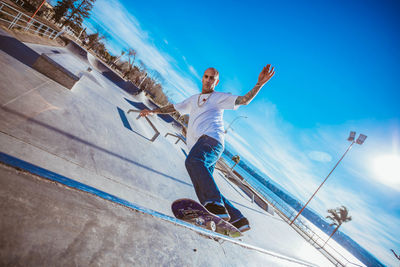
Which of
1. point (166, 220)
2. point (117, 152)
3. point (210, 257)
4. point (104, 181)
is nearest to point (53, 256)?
point (166, 220)

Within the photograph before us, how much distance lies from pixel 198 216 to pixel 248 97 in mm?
1653

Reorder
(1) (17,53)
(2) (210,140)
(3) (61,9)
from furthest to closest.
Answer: (3) (61,9) → (1) (17,53) → (2) (210,140)

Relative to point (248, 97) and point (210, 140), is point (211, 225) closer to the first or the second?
point (210, 140)

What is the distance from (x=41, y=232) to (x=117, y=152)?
2.78 meters

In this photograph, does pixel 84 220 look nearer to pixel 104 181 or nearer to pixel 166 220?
pixel 166 220

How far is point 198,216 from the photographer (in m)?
1.75

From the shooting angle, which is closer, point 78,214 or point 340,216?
point 78,214

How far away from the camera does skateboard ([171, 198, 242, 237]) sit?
1722 millimetres

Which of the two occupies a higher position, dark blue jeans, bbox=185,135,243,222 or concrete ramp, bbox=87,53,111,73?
dark blue jeans, bbox=185,135,243,222

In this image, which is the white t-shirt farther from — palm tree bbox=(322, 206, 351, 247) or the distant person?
palm tree bbox=(322, 206, 351, 247)

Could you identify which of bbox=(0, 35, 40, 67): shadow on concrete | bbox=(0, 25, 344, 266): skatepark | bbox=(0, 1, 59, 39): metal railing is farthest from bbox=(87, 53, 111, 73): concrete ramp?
bbox=(0, 25, 344, 266): skatepark

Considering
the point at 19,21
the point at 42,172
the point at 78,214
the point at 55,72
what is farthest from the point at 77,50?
the point at 78,214

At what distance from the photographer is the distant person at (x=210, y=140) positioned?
1.79 m

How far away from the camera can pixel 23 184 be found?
689mm
